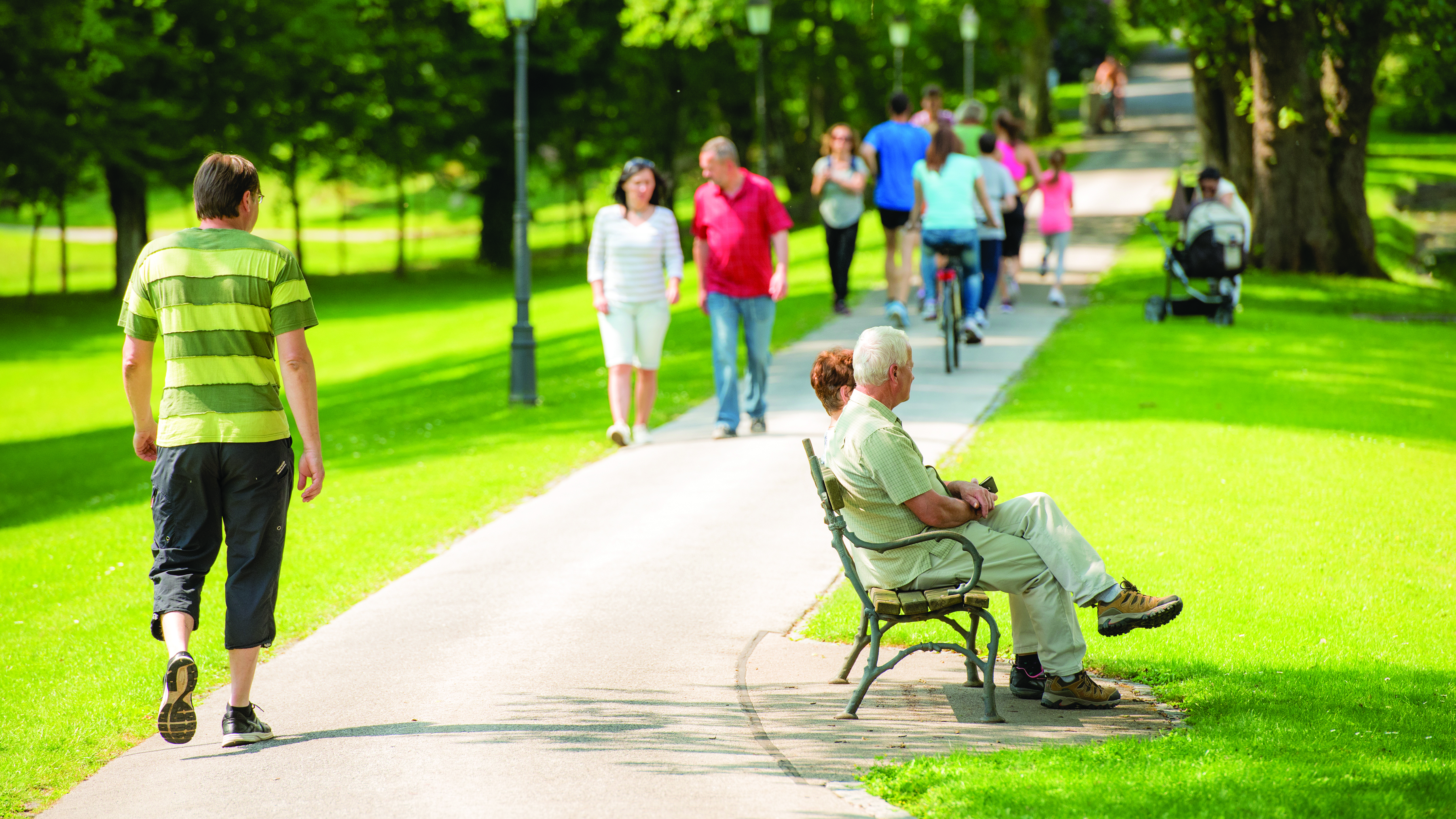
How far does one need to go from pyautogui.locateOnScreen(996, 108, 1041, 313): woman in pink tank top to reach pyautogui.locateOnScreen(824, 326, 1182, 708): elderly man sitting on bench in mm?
11288

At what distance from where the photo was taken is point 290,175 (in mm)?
36906

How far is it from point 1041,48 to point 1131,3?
84.7 ft

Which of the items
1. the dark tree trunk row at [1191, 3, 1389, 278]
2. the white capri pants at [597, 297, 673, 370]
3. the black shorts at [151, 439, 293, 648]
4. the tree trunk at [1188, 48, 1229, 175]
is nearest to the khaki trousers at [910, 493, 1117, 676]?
the black shorts at [151, 439, 293, 648]

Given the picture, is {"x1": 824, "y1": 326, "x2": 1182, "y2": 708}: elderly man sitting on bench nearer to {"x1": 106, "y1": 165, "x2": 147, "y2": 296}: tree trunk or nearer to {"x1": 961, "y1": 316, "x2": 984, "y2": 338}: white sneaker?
{"x1": 961, "y1": 316, "x2": 984, "y2": 338}: white sneaker

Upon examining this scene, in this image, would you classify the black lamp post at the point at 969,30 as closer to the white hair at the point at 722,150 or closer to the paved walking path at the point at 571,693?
the white hair at the point at 722,150

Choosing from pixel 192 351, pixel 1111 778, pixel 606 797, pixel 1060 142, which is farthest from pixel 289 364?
pixel 1060 142

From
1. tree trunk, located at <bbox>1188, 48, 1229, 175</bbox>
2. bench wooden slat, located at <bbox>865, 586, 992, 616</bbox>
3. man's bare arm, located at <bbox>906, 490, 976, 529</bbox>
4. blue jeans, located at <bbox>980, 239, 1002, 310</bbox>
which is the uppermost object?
tree trunk, located at <bbox>1188, 48, 1229, 175</bbox>

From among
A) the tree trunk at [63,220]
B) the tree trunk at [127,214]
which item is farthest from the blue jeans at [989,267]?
the tree trunk at [63,220]

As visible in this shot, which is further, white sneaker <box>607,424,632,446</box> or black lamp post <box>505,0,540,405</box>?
black lamp post <box>505,0,540,405</box>

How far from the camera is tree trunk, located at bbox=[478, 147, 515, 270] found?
4081 centimetres

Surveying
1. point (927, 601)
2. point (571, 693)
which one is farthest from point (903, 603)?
point (571, 693)

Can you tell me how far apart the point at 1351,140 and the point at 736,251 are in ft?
50.7

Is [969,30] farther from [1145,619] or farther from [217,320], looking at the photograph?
[217,320]

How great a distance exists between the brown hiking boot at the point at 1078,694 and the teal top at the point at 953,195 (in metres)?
8.40
